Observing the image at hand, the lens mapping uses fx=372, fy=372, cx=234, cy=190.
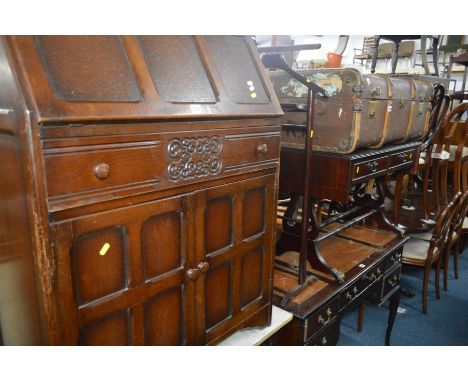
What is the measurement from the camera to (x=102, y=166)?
34.5 inches


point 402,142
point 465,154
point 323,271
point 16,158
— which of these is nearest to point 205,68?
point 16,158

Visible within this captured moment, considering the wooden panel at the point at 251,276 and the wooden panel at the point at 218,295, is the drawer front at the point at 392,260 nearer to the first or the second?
the wooden panel at the point at 251,276

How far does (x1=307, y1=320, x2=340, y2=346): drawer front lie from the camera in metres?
1.83

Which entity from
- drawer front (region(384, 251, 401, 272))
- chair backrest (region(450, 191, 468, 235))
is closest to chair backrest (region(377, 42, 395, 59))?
chair backrest (region(450, 191, 468, 235))

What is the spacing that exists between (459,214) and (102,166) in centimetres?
337

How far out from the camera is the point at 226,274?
4.43ft

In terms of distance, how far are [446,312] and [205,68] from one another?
119 inches

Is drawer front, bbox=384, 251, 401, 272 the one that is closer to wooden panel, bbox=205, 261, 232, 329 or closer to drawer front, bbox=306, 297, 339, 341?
drawer front, bbox=306, 297, 339, 341

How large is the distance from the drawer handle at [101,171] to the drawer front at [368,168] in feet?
4.61

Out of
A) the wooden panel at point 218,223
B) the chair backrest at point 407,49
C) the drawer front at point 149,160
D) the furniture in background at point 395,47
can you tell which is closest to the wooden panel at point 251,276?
the wooden panel at point 218,223

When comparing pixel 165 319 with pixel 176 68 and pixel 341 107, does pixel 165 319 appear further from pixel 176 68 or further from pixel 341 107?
pixel 341 107

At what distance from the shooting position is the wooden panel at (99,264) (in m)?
0.91

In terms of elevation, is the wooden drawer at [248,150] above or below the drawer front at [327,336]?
above
